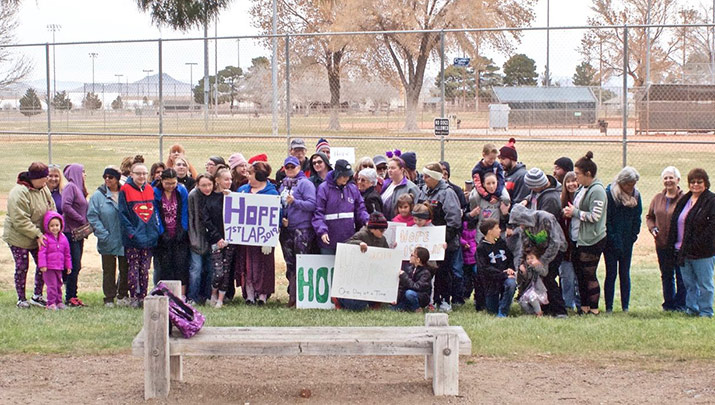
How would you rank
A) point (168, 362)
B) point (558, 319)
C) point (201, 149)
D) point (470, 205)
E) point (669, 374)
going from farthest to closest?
point (201, 149), point (470, 205), point (558, 319), point (669, 374), point (168, 362)

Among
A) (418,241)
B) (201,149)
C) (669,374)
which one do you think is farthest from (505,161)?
(201,149)

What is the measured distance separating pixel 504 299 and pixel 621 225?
167cm

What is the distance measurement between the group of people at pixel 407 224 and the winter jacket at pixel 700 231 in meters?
0.01

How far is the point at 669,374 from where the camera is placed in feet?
26.2

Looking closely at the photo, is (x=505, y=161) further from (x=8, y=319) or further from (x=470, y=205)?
(x=8, y=319)

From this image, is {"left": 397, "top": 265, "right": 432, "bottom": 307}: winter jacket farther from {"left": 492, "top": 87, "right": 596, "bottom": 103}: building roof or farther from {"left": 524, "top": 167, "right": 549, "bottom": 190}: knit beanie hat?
{"left": 492, "top": 87, "right": 596, "bottom": 103}: building roof

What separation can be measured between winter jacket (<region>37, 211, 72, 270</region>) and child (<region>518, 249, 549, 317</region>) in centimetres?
530

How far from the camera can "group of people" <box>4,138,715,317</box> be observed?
1027cm

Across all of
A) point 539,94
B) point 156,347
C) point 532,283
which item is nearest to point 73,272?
point 156,347

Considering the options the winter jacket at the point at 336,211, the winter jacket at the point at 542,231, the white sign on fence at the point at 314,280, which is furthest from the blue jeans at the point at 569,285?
the white sign on fence at the point at 314,280

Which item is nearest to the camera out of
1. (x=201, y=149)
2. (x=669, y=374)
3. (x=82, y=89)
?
(x=669, y=374)

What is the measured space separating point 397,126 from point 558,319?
27.4ft

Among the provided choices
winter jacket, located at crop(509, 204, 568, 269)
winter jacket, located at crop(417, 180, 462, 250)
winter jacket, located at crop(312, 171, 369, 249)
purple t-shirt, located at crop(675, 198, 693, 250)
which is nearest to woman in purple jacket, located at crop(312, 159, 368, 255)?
winter jacket, located at crop(312, 171, 369, 249)

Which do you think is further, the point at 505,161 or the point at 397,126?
the point at 397,126
